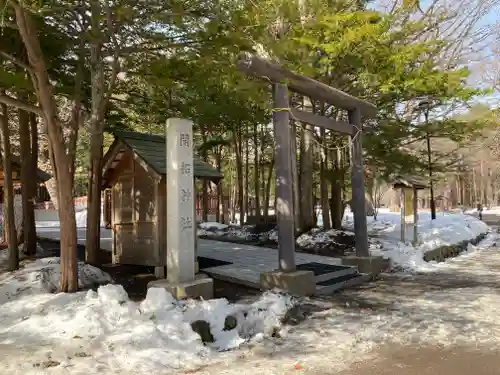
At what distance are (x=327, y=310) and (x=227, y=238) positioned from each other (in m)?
10.1

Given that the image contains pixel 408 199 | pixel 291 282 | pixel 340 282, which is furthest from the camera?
pixel 408 199

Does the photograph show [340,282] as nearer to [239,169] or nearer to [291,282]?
[291,282]

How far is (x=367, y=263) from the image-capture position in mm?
10281

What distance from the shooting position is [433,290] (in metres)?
8.66

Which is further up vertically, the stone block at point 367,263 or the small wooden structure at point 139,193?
the small wooden structure at point 139,193

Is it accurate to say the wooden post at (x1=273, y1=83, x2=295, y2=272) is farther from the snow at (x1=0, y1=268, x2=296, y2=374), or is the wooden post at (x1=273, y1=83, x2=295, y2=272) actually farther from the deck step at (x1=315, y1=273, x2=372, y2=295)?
the snow at (x1=0, y1=268, x2=296, y2=374)

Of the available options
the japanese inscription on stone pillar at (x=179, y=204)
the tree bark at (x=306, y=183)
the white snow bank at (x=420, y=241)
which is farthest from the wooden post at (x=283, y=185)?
the tree bark at (x=306, y=183)

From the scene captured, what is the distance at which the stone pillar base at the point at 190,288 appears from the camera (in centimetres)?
645

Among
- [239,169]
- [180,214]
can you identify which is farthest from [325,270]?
[239,169]

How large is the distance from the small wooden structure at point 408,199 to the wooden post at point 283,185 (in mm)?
7419

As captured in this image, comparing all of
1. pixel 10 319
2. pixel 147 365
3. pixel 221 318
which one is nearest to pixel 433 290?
pixel 221 318

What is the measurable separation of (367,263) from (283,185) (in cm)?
361

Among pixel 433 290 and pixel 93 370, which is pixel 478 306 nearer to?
pixel 433 290

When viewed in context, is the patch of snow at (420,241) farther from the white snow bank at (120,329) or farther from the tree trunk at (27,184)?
the tree trunk at (27,184)
